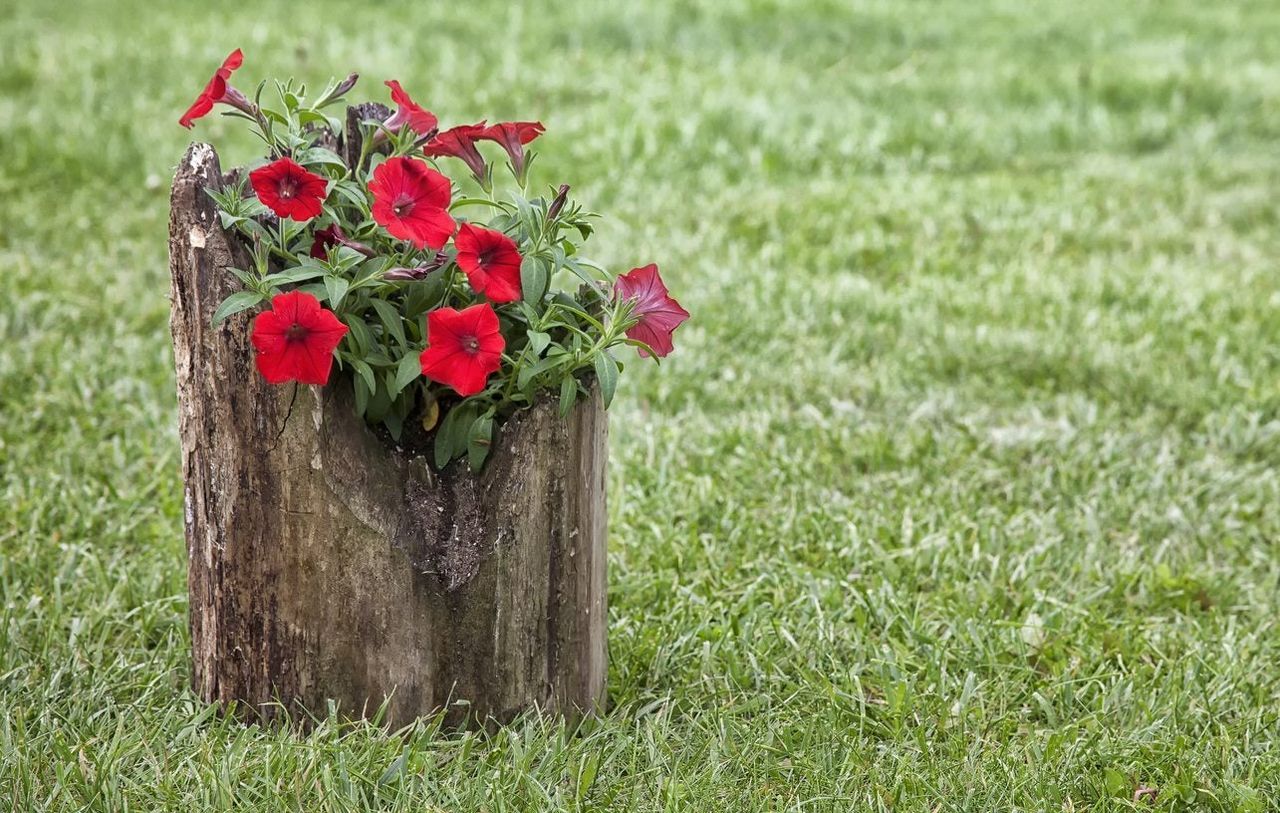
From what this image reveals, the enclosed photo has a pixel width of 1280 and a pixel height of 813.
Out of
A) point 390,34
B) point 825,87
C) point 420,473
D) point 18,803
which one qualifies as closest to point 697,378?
point 420,473

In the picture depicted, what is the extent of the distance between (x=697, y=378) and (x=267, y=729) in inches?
89.6

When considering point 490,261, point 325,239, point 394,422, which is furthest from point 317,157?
point 394,422

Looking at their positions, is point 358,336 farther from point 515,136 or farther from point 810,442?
point 810,442

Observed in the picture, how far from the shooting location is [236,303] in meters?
2.19

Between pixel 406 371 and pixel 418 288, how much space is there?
0.17 metres

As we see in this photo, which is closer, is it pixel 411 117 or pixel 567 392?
pixel 567 392

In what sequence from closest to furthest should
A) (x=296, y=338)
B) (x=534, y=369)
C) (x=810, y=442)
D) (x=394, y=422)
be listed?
1. (x=296, y=338)
2. (x=534, y=369)
3. (x=394, y=422)
4. (x=810, y=442)

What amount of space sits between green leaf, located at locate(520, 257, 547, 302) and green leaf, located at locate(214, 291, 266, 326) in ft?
1.37

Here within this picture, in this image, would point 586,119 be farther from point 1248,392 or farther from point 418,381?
point 418,381

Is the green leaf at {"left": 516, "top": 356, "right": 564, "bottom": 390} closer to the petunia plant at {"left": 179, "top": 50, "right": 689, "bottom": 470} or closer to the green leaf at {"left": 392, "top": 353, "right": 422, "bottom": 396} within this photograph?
the petunia plant at {"left": 179, "top": 50, "right": 689, "bottom": 470}

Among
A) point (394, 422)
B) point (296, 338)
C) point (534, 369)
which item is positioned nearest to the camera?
point (296, 338)

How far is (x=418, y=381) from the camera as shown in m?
2.34

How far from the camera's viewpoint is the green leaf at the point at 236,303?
2180mm

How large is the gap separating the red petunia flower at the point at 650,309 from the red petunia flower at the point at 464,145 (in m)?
0.30
